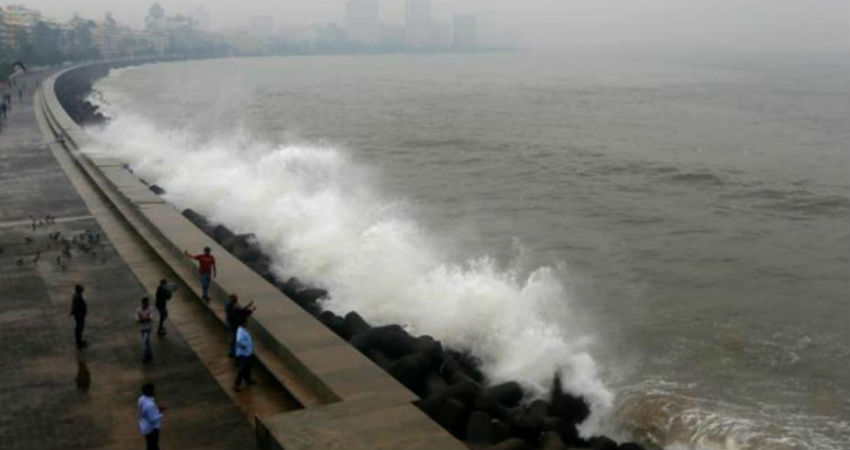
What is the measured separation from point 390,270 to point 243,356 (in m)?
6.98

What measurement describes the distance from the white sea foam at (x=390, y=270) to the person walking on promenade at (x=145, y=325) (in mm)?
4239

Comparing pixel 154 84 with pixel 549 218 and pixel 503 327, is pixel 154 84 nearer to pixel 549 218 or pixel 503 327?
pixel 549 218

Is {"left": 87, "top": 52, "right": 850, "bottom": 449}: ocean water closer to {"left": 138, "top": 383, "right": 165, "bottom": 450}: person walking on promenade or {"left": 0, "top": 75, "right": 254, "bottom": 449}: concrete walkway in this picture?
{"left": 0, "top": 75, "right": 254, "bottom": 449}: concrete walkway

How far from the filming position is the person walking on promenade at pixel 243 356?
8.64m

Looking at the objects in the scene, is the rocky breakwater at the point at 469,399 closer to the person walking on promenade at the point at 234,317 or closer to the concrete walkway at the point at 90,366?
the person walking on promenade at the point at 234,317

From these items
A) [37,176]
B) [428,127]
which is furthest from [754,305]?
[428,127]

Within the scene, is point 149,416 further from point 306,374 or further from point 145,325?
point 145,325

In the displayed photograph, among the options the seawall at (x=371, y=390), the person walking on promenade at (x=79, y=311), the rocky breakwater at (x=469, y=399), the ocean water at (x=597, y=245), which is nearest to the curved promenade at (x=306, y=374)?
the seawall at (x=371, y=390)

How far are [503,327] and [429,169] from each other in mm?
20749

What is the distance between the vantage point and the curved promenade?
7.30 meters

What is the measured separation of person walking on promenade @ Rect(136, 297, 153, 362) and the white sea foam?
4.24 meters

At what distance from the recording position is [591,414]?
1043 centimetres

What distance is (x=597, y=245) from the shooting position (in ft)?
67.8

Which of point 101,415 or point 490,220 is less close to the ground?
point 101,415
